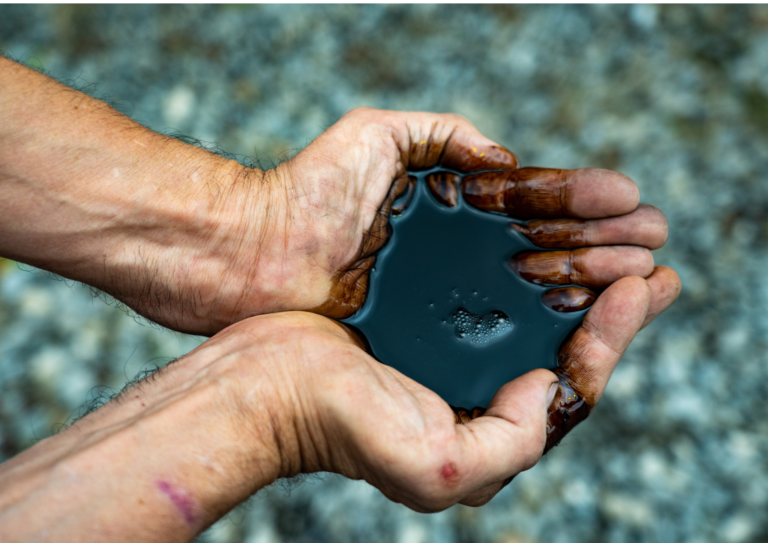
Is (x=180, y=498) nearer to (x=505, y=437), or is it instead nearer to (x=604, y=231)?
(x=505, y=437)

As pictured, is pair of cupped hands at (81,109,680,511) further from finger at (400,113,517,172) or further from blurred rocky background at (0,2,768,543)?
blurred rocky background at (0,2,768,543)

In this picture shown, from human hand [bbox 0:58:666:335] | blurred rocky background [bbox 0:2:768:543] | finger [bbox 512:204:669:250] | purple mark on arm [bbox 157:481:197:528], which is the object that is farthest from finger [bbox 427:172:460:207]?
purple mark on arm [bbox 157:481:197:528]

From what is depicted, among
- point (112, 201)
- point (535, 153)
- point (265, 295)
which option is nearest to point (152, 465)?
point (265, 295)

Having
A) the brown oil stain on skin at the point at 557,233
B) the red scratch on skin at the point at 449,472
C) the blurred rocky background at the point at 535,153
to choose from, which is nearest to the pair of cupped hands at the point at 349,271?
the brown oil stain on skin at the point at 557,233

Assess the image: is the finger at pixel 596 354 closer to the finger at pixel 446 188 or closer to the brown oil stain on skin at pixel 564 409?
the brown oil stain on skin at pixel 564 409

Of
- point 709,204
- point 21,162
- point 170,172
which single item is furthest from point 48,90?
point 709,204

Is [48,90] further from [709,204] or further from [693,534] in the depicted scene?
[693,534]
